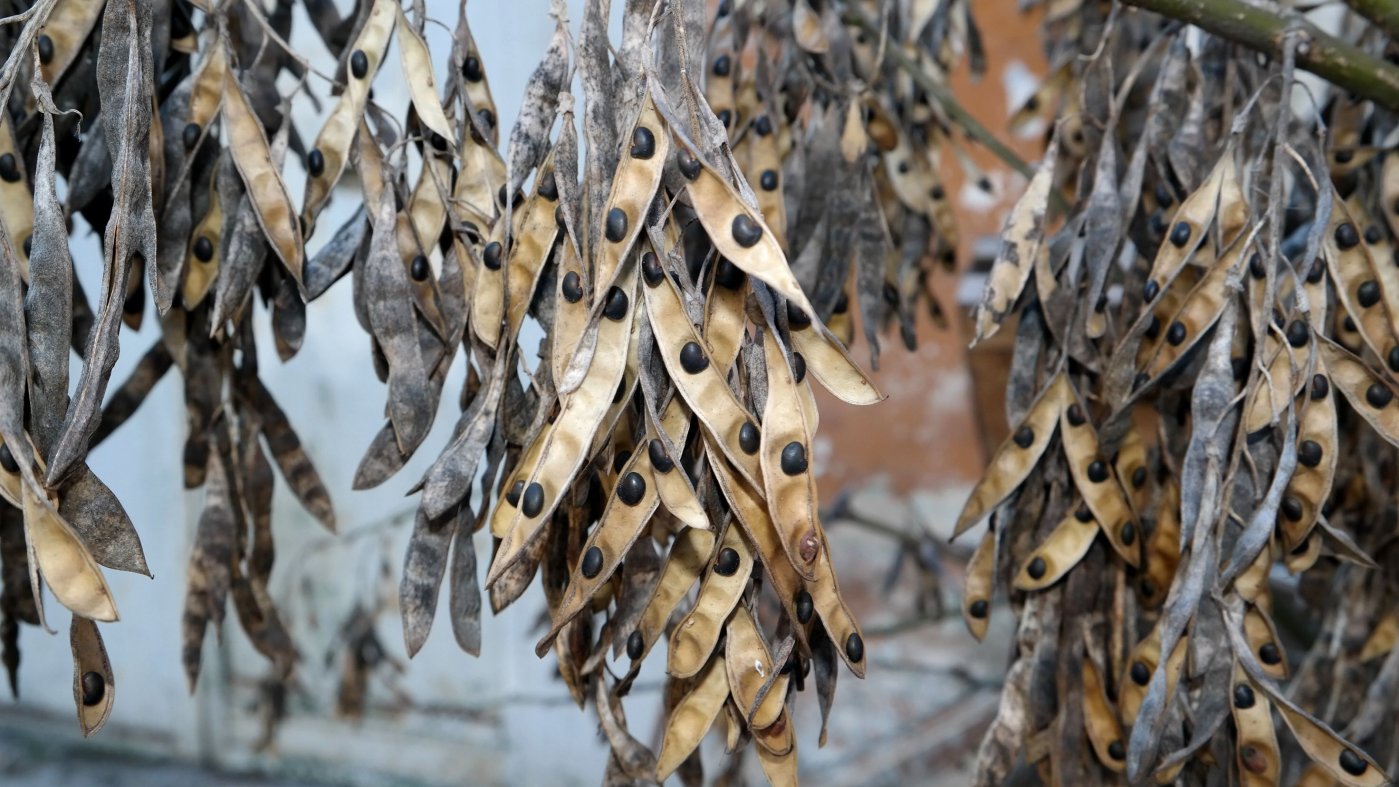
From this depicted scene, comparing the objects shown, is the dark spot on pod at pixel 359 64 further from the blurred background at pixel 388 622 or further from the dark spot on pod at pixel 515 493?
the blurred background at pixel 388 622

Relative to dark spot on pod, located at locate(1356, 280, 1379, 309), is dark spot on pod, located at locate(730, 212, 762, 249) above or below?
above

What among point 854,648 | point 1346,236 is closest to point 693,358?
point 854,648

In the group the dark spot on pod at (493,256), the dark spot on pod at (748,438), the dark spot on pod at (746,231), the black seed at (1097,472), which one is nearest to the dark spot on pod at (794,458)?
the dark spot on pod at (748,438)

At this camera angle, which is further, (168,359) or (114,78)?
(168,359)

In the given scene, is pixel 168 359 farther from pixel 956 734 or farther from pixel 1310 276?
pixel 956 734

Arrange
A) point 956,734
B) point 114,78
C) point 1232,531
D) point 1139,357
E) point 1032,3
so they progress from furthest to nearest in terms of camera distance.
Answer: point 956,734
point 1032,3
point 1139,357
point 1232,531
point 114,78

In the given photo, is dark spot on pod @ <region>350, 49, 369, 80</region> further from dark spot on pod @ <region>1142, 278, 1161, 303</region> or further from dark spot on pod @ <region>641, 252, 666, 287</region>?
dark spot on pod @ <region>1142, 278, 1161, 303</region>

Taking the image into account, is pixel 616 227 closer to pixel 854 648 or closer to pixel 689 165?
pixel 689 165

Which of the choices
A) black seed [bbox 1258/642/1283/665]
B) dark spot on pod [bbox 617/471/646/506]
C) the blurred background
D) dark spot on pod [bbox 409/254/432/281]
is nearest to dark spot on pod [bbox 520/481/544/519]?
dark spot on pod [bbox 617/471/646/506]

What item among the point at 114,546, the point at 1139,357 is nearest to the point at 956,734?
the point at 1139,357
